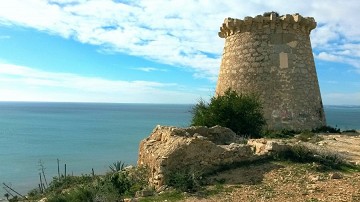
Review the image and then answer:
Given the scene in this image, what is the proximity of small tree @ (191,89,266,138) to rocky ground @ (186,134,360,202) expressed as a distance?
5678 mm

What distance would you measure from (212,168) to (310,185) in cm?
227

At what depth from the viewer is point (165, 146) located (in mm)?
9758

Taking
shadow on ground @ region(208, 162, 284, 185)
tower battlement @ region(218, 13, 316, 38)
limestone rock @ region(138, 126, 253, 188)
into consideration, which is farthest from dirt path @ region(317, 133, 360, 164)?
tower battlement @ region(218, 13, 316, 38)

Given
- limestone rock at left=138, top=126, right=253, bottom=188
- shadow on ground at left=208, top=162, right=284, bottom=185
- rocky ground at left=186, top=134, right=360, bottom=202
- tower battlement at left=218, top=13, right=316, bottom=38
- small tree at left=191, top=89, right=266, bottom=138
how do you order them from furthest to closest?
tower battlement at left=218, top=13, right=316, bottom=38
small tree at left=191, top=89, right=266, bottom=138
limestone rock at left=138, top=126, right=253, bottom=188
shadow on ground at left=208, top=162, right=284, bottom=185
rocky ground at left=186, top=134, right=360, bottom=202

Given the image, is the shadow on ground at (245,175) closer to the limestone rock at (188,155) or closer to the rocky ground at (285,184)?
the rocky ground at (285,184)

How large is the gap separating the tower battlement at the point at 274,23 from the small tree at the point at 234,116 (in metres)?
4.43

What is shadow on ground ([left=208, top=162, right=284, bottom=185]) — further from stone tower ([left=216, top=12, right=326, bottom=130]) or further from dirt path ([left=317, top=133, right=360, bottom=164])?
stone tower ([left=216, top=12, right=326, bottom=130])

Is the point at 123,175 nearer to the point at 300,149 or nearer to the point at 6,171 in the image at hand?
the point at 300,149

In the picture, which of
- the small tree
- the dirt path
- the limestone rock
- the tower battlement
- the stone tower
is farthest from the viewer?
the tower battlement

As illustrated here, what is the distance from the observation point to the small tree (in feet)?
50.6

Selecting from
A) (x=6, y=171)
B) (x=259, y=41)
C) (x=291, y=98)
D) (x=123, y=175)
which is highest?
(x=259, y=41)

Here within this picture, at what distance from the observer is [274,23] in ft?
60.5

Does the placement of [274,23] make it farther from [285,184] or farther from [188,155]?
[285,184]

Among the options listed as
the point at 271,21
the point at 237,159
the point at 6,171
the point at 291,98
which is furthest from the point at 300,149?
the point at 6,171
